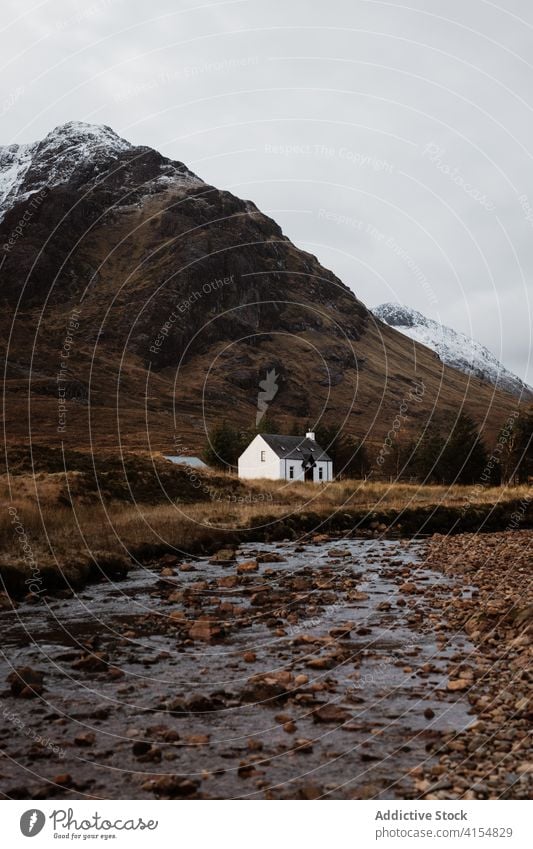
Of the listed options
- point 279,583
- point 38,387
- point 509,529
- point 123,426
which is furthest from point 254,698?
point 38,387

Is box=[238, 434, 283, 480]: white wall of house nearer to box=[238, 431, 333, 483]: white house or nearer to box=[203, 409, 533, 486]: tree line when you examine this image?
box=[238, 431, 333, 483]: white house

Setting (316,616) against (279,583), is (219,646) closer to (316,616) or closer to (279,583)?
(316,616)

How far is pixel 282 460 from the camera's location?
82875 millimetres

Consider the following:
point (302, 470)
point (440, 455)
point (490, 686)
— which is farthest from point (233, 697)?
point (302, 470)

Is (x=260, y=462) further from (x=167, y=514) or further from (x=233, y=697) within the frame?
(x=233, y=697)

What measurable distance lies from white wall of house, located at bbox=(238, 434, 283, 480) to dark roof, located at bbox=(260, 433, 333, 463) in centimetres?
78

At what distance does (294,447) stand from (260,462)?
5.84 meters

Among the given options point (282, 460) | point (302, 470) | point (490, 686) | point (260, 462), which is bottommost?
point (490, 686)

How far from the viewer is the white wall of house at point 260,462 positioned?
3241 inches

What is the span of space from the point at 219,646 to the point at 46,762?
20.2ft

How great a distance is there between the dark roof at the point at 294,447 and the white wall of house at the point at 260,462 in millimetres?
783

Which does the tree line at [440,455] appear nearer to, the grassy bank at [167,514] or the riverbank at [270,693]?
the grassy bank at [167,514]
